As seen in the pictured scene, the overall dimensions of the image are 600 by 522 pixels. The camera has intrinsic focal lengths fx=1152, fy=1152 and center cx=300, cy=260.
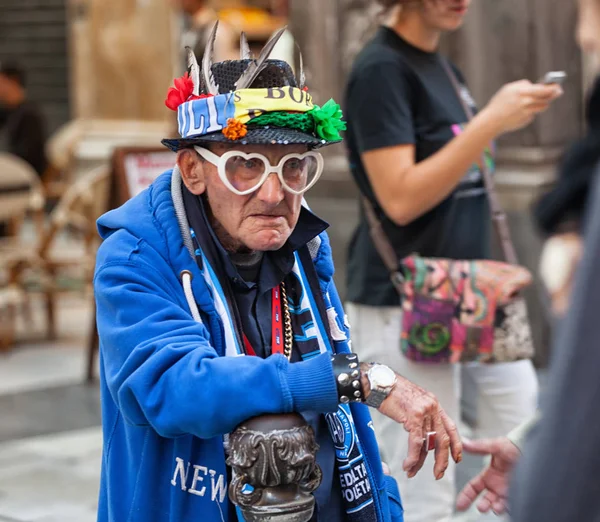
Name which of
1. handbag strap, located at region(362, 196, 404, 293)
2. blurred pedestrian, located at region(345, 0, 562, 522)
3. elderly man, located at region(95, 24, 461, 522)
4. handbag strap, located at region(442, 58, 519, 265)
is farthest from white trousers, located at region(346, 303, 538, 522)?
elderly man, located at region(95, 24, 461, 522)

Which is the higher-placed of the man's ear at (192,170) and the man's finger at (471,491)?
the man's ear at (192,170)

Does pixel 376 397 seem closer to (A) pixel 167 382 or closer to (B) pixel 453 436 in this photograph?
(B) pixel 453 436

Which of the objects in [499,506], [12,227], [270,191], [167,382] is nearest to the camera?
[167,382]

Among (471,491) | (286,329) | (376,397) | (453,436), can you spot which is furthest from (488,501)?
(286,329)

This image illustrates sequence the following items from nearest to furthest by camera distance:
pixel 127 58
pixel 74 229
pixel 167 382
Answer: pixel 167 382 → pixel 74 229 → pixel 127 58

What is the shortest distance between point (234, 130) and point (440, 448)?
2.49 feet

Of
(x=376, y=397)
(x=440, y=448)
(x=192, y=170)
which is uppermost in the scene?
(x=192, y=170)

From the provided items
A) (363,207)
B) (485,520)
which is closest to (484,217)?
(363,207)

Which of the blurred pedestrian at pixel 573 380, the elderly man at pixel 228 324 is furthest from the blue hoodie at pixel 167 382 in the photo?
the blurred pedestrian at pixel 573 380

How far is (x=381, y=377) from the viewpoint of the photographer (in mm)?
2211

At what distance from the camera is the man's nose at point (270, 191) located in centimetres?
244

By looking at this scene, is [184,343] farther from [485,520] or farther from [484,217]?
[485,520]

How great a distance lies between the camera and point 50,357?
8.12 meters

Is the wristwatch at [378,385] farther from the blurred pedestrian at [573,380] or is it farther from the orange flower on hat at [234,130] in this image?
the blurred pedestrian at [573,380]
